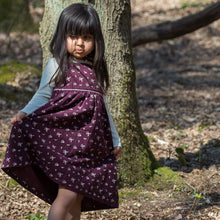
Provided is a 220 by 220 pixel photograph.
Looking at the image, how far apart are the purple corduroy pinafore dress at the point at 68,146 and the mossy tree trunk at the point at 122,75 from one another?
0.94 m

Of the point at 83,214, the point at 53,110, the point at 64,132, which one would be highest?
the point at 53,110

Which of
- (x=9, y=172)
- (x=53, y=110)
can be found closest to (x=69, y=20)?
(x=53, y=110)

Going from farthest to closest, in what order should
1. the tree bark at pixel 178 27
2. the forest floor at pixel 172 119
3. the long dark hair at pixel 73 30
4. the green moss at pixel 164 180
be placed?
the tree bark at pixel 178 27
the green moss at pixel 164 180
the forest floor at pixel 172 119
the long dark hair at pixel 73 30

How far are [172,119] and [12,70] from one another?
134 inches

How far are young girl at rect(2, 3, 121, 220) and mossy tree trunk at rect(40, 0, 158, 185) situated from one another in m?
0.87

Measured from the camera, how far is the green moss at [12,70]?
271 inches

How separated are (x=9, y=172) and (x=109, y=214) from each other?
1.31 m

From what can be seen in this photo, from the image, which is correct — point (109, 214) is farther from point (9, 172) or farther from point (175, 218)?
point (9, 172)

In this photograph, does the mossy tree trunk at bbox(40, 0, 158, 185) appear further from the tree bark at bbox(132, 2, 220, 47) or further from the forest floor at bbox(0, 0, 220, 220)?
the tree bark at bbox(132, 2, 220, 47)

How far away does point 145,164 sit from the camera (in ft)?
12.5

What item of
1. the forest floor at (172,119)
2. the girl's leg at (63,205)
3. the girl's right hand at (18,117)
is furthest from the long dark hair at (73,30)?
the forest floor at (172,119)

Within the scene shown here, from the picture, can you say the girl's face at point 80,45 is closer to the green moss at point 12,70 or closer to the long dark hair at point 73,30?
the long dark hair at point 73,30

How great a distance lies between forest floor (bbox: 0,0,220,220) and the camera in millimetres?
3432

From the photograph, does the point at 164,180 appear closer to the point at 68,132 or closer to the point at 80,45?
the point at 68,132
